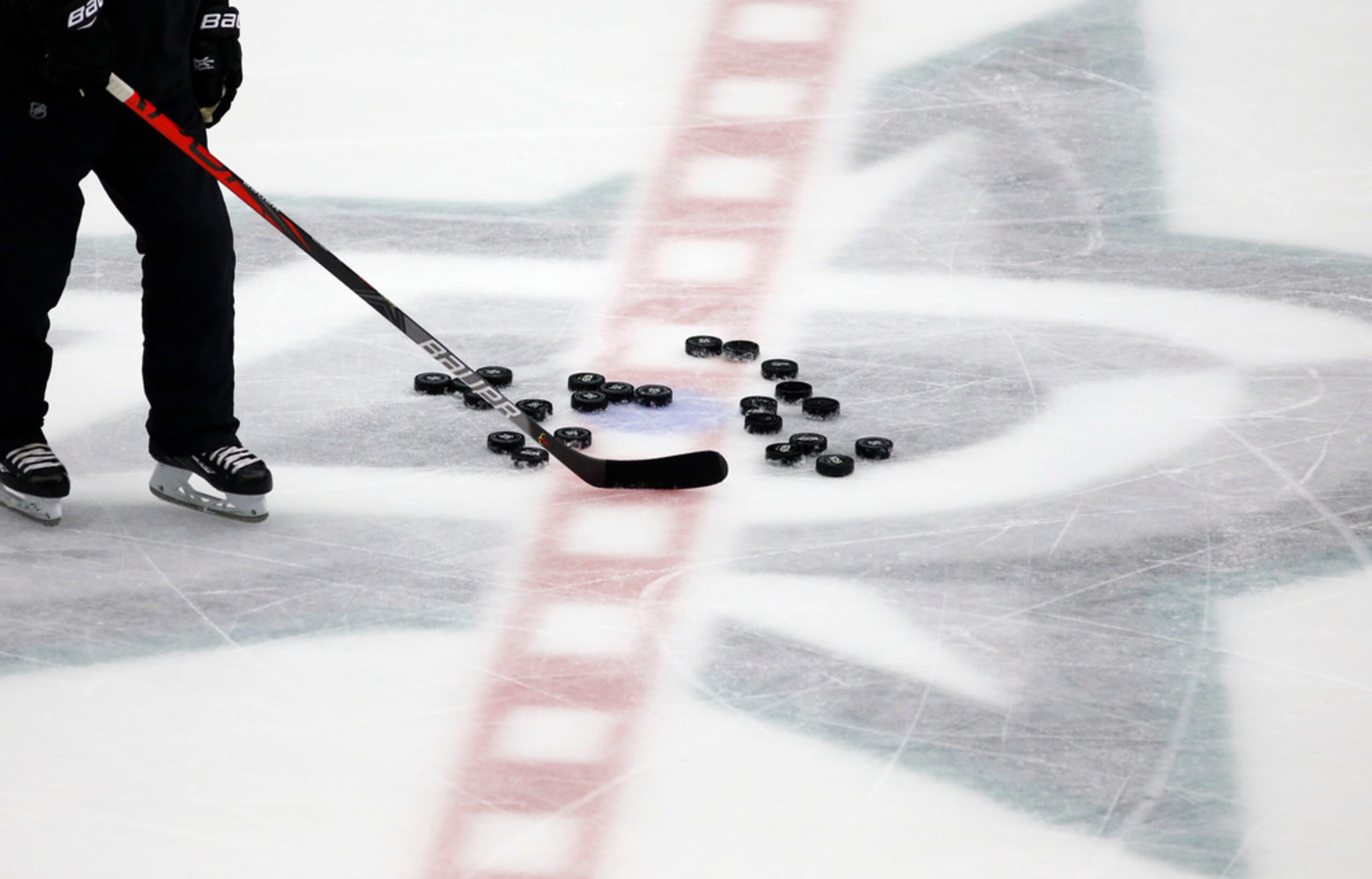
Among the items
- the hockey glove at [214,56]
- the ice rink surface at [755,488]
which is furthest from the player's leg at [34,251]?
the hockey glove at [214,56]

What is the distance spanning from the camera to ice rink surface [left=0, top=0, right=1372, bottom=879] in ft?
8.45

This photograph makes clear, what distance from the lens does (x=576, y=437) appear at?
3.77 meters

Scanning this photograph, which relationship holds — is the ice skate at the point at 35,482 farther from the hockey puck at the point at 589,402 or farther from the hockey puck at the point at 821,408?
the hockey puck at the point at 821,408

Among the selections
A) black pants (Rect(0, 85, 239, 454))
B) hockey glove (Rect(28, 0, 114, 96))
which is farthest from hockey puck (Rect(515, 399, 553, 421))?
hockey glove (Rect(28, 0, 114, 96))

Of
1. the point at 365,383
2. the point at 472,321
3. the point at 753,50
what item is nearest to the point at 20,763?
the point at 365,383

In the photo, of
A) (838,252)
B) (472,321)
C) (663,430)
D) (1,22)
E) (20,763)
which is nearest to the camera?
(20,763)

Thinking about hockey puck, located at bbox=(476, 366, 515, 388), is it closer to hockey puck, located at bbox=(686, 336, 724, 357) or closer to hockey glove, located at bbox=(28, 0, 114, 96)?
hockey puck, located at bbox=(686, 336, 724, 357)

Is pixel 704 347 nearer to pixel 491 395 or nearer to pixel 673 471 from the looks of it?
pixel 673 471

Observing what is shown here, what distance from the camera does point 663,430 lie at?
3.90 metres

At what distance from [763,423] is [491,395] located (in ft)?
1.95

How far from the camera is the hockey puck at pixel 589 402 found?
3928 mm

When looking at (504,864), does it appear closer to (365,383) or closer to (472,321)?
(365,383)

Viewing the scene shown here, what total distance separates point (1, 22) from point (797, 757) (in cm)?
174

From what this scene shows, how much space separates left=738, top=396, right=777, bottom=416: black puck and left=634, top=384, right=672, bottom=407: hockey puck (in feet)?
0.55
